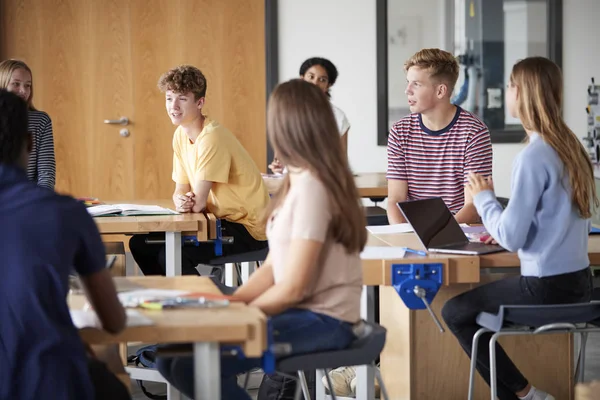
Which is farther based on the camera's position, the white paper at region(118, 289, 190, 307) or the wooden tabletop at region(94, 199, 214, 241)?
the wooden tabletop at region(94, 199, 214, 241)

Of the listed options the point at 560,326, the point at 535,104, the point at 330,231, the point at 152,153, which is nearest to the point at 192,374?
the point at 330,231

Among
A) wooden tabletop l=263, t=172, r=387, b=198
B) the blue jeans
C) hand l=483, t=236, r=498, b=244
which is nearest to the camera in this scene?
the blue jeans

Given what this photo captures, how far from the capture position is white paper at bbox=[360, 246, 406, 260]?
239cm

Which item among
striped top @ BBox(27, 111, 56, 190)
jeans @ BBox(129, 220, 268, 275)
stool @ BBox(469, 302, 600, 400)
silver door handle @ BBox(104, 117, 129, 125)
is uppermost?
silver door handle @ BBox(104, 117, 129, 125)

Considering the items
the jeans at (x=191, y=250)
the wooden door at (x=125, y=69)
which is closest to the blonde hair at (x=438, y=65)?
the jeans at (x=191, y=250)

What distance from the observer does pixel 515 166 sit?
2434mm

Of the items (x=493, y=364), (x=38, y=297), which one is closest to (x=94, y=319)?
(x=38, y=297)

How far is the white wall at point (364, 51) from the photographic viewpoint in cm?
638

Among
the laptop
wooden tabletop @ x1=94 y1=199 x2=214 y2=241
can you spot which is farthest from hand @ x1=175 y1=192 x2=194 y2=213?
the laptop

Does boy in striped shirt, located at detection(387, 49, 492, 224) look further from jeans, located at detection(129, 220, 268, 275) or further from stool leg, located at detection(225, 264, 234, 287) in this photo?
stool leg, located at detection(225, 264, 234, 287)

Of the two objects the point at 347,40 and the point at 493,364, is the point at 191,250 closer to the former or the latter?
the point at 493,364

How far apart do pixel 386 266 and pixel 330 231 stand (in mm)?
454

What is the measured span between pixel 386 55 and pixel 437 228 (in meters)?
A: 3.97

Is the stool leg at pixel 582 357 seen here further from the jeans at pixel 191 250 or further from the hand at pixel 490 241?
the jeans at pixel 191 250
